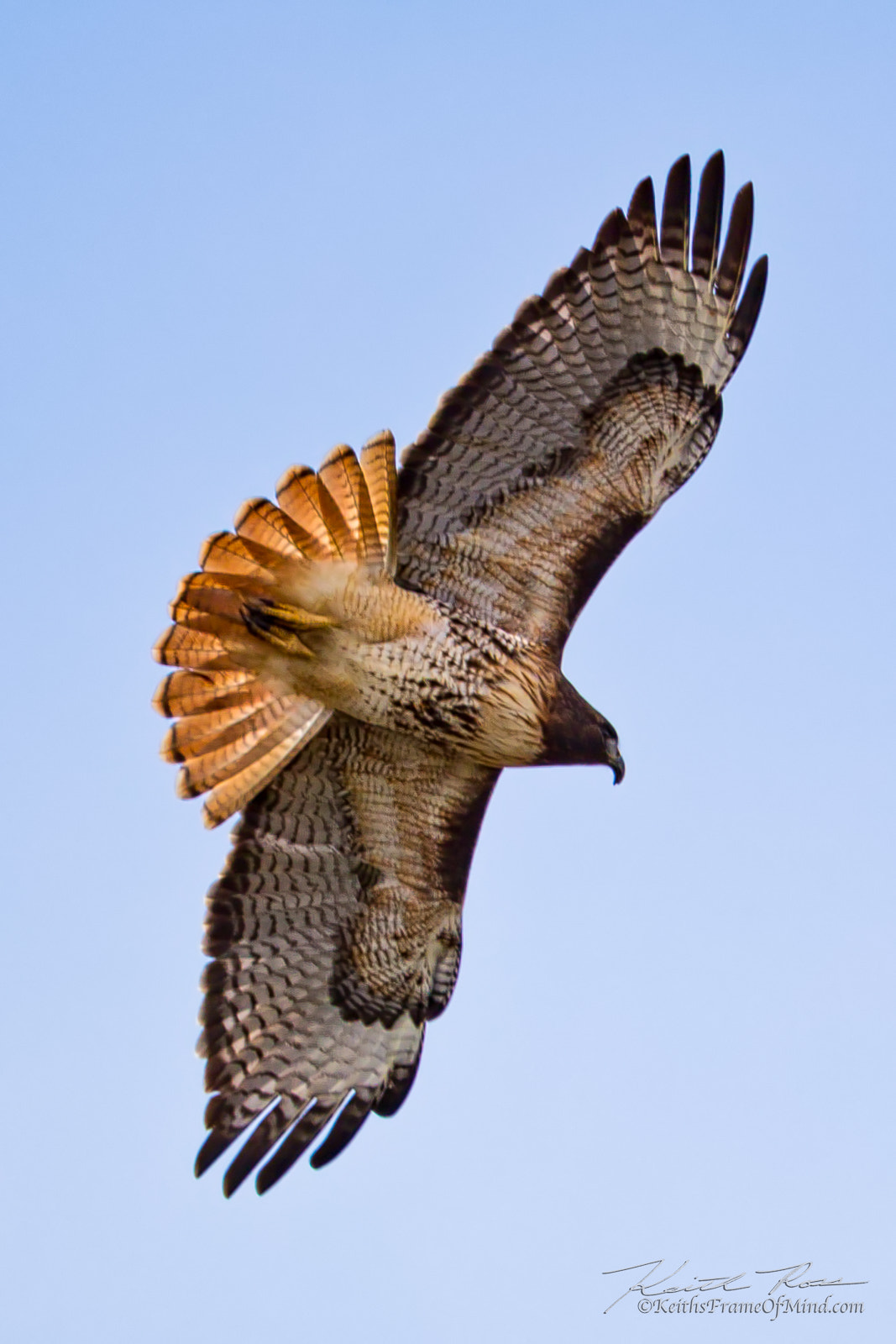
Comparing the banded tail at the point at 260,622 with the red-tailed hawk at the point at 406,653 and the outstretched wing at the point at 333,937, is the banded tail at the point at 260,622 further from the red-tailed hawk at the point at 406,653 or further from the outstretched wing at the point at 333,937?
the outstretched wing at the point at 333,937

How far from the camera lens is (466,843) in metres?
9.13

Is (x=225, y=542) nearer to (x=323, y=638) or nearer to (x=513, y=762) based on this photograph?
(x=323, y=638)

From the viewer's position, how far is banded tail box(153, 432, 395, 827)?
26.0 ft

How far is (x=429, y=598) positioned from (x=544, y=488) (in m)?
0.77

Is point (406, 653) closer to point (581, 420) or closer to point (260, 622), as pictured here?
point (260, 622)

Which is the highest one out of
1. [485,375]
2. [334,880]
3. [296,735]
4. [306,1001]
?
[485,375]

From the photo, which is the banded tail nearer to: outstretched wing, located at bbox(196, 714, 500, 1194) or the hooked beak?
outstretched wing, located at bbox(196, 714, 500, 1194)

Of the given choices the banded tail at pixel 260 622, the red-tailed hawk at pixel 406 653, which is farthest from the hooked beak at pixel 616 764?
the banded tail at pixel 260 622

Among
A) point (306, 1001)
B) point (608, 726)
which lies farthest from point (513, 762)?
point (306, 1001)

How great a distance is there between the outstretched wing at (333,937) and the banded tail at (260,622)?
52 cm

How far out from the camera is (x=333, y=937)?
9.22 meters

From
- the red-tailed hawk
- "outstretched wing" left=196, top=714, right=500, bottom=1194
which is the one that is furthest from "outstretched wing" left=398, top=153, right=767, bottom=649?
"outstretched wing" left=196, top=714, right=500, bottom=1194

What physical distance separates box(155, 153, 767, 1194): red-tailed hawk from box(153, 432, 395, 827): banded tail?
11 mm

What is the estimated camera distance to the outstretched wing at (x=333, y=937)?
29.2ft
